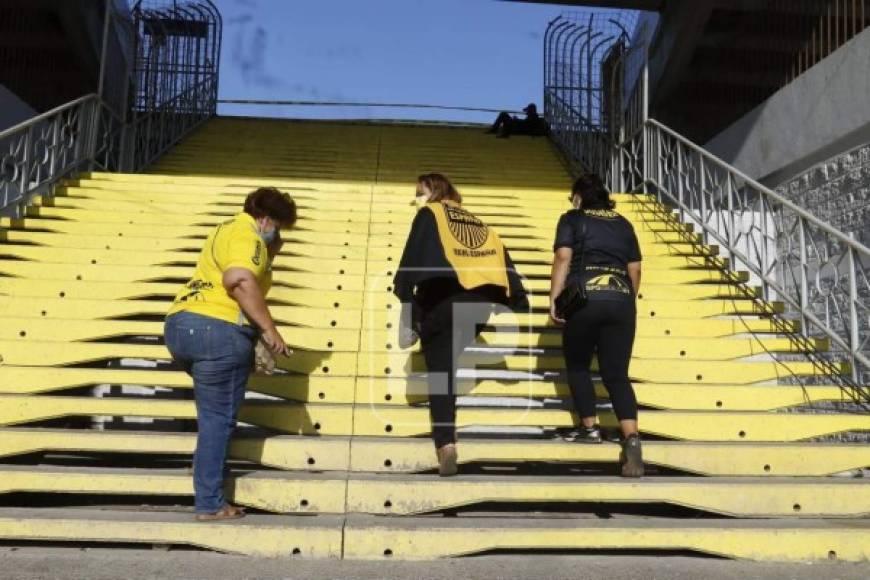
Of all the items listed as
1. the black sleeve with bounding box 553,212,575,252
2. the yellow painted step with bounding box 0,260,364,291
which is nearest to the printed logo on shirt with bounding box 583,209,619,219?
the black sleeve with bounding box 553,212,575,252

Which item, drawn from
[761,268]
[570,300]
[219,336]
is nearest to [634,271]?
[570,300]

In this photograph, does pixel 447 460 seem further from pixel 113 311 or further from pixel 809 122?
pixel 809 122

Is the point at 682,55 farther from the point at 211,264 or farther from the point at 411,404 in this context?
the point at 211,264

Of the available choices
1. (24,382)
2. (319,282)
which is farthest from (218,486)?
(319,282)

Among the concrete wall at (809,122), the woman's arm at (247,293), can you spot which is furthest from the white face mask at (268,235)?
the concrete wall at (809,122)

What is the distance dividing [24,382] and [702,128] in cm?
993

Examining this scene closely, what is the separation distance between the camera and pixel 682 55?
11984 millimetres

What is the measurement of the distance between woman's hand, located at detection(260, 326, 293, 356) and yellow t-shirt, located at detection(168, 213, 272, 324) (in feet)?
0.37

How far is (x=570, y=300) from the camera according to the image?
12.8 ft

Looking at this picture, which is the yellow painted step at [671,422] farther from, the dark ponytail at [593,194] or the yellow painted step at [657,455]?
the dark ponytail at [593,194]

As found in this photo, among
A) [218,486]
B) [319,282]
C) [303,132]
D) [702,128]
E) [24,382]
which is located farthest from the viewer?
[303,132]

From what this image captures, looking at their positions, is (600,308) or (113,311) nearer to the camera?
(600,308)

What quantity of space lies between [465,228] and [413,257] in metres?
0.33

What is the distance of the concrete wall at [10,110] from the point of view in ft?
29.4
